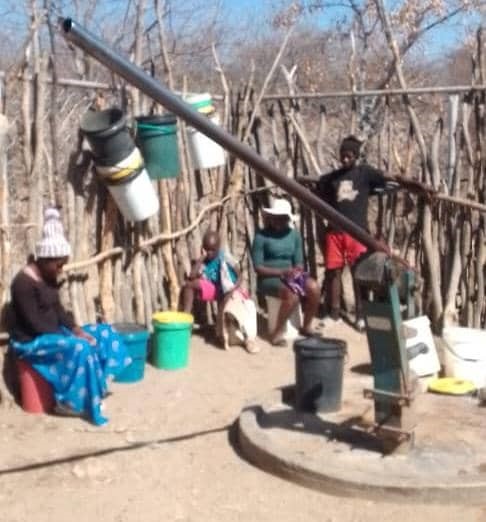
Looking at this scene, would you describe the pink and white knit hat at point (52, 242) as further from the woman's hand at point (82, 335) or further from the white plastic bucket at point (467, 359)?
the white plastic bucket at point (467, 359)

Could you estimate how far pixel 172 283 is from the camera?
8391 millimetres

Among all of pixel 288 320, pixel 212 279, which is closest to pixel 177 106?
pixel 212 279

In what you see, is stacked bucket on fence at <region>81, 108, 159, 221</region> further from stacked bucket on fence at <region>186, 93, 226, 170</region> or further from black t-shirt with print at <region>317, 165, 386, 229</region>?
black t-shirt with print at <region>317, 165, 386, 229</region>

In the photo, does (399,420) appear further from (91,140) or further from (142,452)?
(91,140)

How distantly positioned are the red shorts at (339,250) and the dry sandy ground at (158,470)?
169 cm

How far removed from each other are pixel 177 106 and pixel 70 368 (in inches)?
109

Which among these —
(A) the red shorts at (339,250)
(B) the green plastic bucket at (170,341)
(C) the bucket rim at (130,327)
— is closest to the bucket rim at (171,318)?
(B) the green plastic bucket at (170,341)

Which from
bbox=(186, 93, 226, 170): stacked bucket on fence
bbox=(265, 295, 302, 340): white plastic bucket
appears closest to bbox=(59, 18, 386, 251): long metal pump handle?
bbox=(186, 93, 226, 170): stacked bucket on fence

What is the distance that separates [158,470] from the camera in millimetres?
5711

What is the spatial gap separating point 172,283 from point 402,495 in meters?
3.72

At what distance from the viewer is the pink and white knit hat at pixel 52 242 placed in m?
6.54

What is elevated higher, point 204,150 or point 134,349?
point 204,150

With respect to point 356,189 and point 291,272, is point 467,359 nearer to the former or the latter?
point 291,272

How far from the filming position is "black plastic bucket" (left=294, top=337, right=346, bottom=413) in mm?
6105
